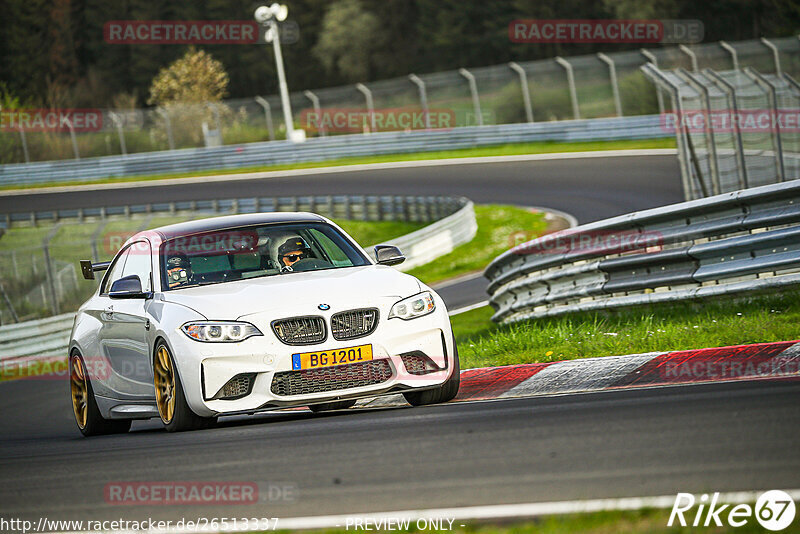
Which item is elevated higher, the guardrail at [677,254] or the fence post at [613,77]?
the fence post at [613,77]

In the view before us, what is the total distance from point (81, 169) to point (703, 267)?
45329 mm

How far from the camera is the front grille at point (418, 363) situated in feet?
25.0

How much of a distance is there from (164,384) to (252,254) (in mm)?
1295

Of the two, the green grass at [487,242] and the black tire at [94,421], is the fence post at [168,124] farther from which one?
the black tire at [94,421]

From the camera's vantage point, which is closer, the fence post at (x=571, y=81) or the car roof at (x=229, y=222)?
the car roof at (x=229, y=222)

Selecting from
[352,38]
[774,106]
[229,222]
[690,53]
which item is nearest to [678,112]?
[774,106]

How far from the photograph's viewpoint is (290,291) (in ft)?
25.2

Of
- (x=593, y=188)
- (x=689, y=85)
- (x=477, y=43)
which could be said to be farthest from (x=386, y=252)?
(x=477, y=43)

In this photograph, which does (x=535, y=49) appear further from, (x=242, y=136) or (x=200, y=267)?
(x=200, y=267)

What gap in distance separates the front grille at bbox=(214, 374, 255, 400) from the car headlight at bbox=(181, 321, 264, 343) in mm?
256

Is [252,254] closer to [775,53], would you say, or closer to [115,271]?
[115,271]

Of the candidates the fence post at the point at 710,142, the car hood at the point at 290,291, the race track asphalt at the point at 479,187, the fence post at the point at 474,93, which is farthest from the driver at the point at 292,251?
the fence post at the point at 474,93

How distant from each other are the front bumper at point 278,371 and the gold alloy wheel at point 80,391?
7.27ft

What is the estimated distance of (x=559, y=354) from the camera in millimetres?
9211
